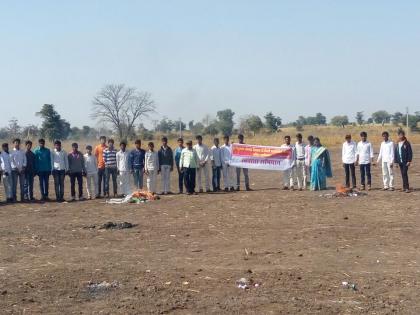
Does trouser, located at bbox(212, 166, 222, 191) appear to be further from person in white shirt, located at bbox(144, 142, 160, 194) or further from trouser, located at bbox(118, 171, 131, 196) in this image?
trouser, located at bbox(118, 171, 131, 196)

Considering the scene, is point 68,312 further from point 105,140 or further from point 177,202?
point 105,140

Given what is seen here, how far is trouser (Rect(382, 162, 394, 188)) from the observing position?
19344mm

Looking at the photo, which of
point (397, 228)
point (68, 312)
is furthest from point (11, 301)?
point (397, 228)

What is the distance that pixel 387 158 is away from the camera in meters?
19.2

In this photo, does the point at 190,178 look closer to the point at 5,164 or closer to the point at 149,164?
→ the point at 149,164

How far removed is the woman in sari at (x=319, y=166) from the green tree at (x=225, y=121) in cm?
4591

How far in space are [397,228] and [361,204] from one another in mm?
3658

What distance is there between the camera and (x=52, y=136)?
4991 centimetres

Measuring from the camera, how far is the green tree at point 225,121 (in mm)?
70188

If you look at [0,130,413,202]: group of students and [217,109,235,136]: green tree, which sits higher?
[217,109,235,136]: green tree

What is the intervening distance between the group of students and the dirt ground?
5.99 ft

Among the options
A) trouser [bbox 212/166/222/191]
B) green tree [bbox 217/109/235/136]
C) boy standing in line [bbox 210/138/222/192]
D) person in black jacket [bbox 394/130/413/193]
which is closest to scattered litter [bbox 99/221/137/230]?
boy standing in line [bbox 210/138/222/192]

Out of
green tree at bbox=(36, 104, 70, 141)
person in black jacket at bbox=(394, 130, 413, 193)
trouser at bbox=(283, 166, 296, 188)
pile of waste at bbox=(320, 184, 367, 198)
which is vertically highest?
green tree at bbox=(36, 104, 70, 141)

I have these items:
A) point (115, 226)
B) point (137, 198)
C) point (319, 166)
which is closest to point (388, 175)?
point (319, 166)
